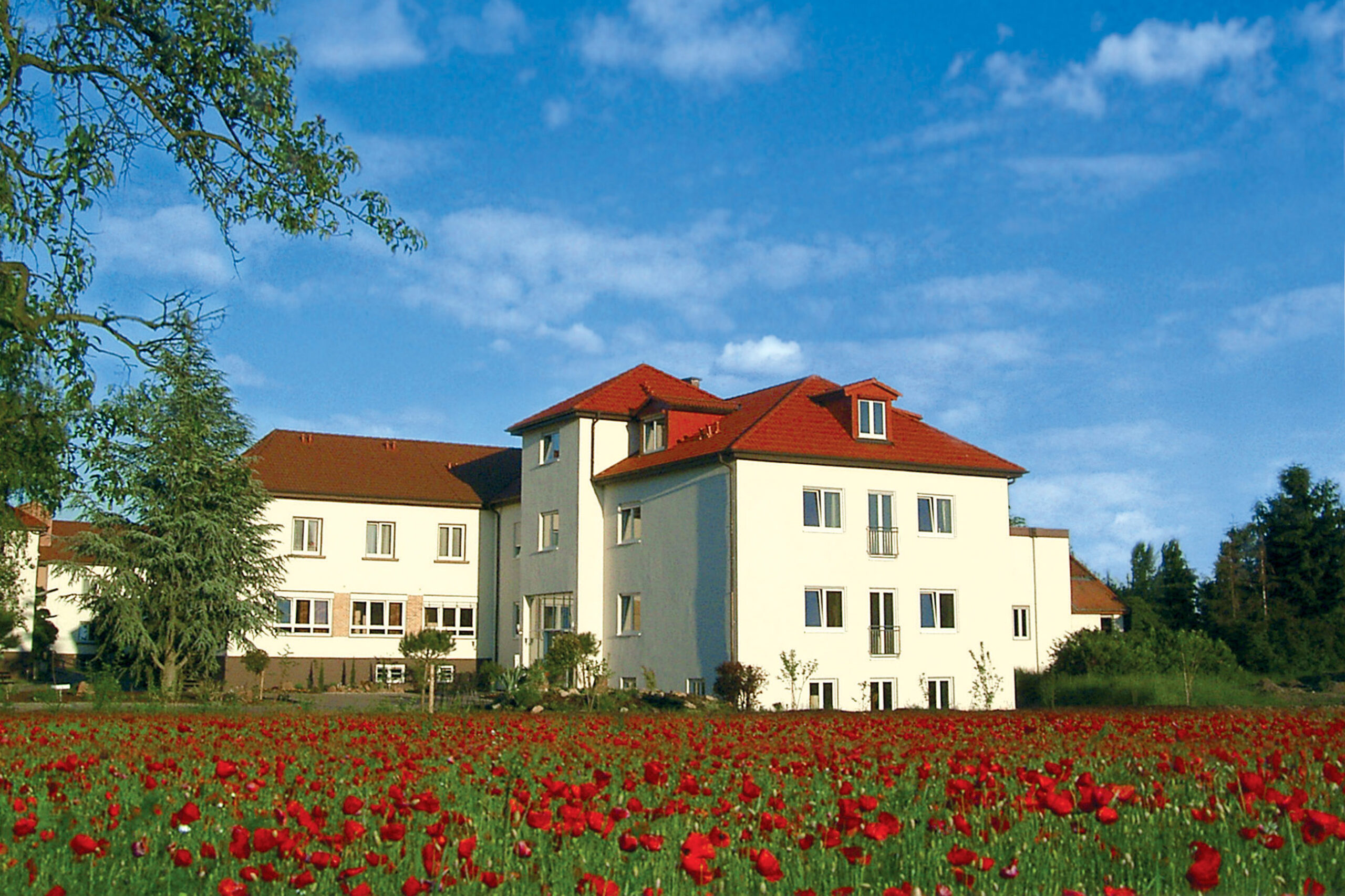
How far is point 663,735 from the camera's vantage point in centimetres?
1241

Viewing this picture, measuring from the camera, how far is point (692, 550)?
35812 millimetres

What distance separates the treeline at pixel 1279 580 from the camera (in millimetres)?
54844

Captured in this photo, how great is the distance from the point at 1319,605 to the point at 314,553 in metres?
45.9

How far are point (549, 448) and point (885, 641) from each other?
12883 millimetres

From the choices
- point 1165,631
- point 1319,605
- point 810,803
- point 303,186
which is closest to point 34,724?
point 303,186

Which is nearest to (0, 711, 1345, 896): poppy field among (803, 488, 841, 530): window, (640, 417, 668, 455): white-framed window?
(803, 488, 841, 530): window

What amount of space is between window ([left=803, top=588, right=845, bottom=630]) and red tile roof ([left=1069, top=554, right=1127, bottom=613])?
21.6 metres

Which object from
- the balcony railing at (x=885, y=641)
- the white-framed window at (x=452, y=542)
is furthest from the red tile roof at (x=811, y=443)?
the white-framed window at (x=452, y=542)

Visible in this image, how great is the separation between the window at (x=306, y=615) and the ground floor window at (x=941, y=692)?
66.1 feet

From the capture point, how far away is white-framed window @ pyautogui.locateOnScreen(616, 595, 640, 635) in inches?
1494

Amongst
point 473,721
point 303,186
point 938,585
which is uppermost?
point 303,186

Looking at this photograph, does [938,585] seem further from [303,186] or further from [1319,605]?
[1319,605]

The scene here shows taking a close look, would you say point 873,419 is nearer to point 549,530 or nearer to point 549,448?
point 549,448

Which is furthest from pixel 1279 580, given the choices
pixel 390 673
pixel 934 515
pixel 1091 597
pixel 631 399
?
pixel 390 673
